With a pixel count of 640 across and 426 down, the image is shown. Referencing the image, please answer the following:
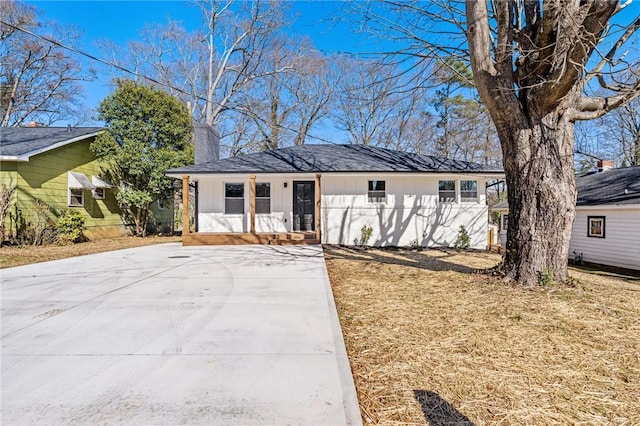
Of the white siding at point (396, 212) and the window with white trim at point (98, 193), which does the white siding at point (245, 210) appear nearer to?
the white siding at point (396, 212)

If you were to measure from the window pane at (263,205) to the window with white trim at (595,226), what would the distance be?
11806mm

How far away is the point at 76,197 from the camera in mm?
12656

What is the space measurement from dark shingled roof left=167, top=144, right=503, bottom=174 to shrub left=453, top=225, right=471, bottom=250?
7.37ft

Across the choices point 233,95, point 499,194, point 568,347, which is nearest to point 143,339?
point 568,347

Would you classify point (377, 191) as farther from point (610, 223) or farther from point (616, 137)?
point (616, 137)

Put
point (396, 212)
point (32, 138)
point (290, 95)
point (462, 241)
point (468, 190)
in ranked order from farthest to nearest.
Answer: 1. point (290, 95)
2. point (32, 138)
3. point (468, 190)
4. point (396, 212)
5. point (462, 241)

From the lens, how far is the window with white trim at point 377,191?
11.4 metres

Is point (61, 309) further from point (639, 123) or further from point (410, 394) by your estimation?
point (639, 123)

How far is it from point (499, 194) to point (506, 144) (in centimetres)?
2584

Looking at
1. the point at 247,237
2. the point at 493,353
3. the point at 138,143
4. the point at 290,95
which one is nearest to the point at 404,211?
the point at 247,237

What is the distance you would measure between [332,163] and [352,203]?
5.25ft

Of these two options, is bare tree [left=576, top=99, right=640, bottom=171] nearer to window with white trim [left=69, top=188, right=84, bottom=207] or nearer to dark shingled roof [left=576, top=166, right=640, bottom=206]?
dark shingled roof [left=576, top=166, right=640, bottom=206]

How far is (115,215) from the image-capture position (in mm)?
14312

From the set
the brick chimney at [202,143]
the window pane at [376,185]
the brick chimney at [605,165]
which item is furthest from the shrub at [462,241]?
Answer: the brick chimney at [605,165]
